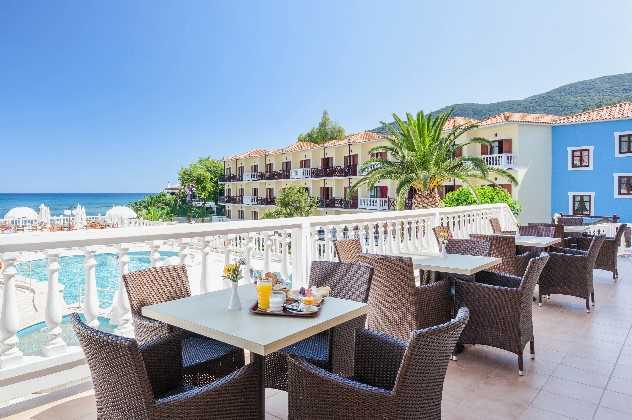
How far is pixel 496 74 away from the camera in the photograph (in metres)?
51.4

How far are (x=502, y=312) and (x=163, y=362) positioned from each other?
95.3 inches

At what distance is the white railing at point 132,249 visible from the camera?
8.58 feet

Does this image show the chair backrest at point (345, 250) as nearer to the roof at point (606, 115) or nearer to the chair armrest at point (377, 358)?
the chair armrest at point (377, 358)

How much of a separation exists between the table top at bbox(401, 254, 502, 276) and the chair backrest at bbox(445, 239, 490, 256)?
0.71 ft

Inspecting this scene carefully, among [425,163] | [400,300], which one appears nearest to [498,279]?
[400,300]

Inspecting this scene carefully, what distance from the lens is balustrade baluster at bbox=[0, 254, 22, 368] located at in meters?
2.58

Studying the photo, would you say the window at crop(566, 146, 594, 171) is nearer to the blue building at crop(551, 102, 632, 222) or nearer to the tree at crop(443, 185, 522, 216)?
the blue building at crop(551, 102, 632, 222)

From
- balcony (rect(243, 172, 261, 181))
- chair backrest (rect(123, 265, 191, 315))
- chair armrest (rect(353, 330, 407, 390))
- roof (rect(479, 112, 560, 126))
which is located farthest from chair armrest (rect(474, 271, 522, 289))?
balcony (rect(243, 172, 261, 181))

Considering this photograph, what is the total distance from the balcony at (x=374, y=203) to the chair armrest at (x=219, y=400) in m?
26.6

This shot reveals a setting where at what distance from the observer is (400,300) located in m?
3.23

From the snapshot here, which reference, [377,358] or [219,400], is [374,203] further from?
[219,400]

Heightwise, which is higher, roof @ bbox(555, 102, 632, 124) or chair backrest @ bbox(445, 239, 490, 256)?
roof @ bbox(555, 102, 632, 124)

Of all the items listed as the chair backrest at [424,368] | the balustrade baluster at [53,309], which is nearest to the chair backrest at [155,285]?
the balustrade baluster at [53,309]

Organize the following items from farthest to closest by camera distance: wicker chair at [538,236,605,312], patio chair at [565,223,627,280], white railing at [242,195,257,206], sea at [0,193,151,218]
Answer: sea at [0,193,151,218], white railing at [242,195,257,206], patio chair at [565,223,627,280], wicker chair at [538,236,605,312]
